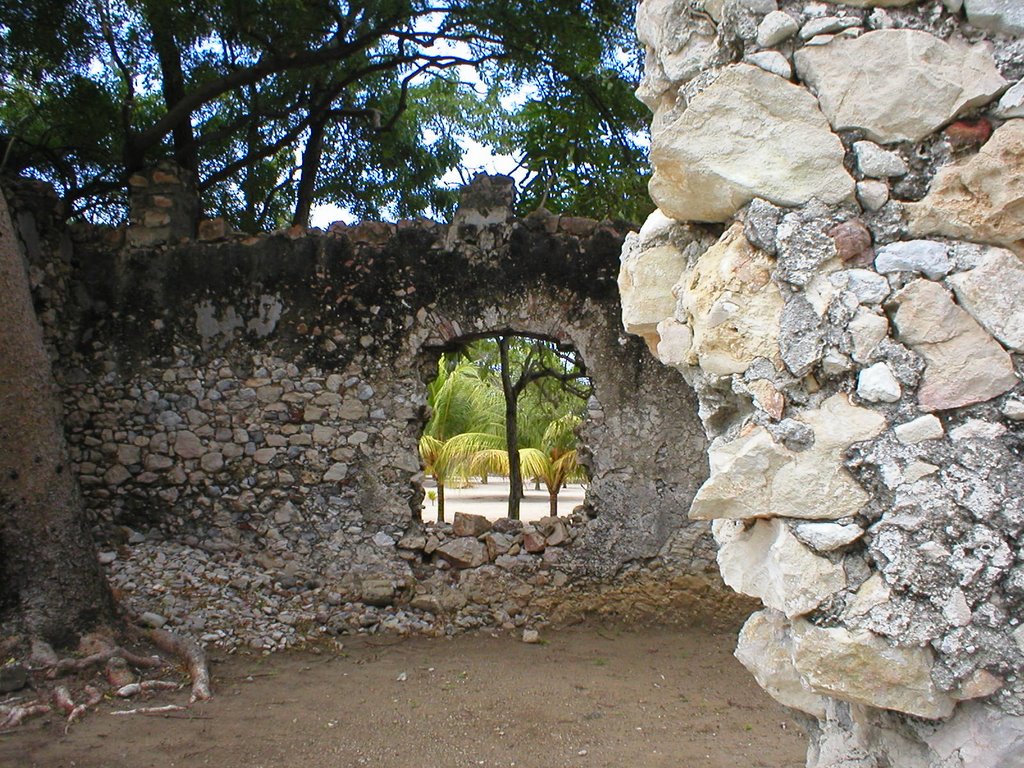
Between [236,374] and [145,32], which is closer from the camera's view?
[236,374]

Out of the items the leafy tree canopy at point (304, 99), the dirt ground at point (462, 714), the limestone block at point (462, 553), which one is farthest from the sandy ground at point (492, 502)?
the dirt ground at point (462, 714)

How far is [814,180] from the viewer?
1.63 metres

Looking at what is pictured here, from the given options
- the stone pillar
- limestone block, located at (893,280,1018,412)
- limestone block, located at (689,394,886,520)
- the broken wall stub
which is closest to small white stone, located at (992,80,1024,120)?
limestone block, located at (893,280,1018,412)

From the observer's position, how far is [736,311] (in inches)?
65.6

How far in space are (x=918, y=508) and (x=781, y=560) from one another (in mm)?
255

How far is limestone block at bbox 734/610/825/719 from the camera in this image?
1.78 meters

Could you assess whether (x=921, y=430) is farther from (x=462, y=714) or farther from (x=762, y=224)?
(x=462, y=714)

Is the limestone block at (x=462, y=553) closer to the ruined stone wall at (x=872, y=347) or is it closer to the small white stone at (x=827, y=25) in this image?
the ruined stone wall at (x=872, y=347)

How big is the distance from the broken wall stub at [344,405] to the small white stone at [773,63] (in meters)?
4.67

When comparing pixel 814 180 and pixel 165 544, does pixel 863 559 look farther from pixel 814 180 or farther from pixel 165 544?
pixel 165 544

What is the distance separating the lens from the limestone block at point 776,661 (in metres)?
1.78

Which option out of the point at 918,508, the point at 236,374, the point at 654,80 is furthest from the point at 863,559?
the point at 236,374

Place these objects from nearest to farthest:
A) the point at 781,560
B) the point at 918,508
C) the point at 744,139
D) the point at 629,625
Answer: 1. the point at 918,508
2. the point at 781,560
3. the point at 744,139
4. the point at 629,625

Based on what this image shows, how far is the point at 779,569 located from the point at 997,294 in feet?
2.07
